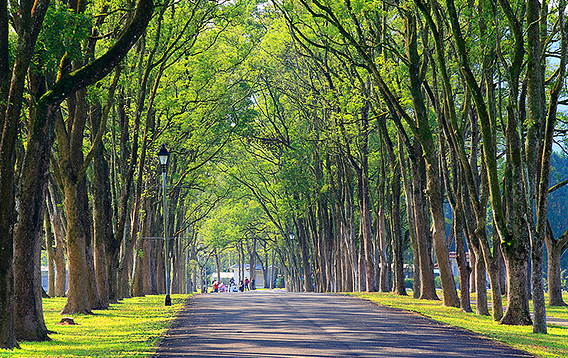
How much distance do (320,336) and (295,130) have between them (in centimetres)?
2681

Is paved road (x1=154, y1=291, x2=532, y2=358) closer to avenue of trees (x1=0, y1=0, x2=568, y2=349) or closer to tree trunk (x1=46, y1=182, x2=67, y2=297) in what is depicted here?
avenue of trees (x1=0, y1=0, x2=568, y2=349)

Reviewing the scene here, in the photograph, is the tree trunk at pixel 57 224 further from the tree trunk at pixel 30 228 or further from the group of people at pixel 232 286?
the group of people at pixel 232 286

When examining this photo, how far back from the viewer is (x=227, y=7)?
24.8 metres

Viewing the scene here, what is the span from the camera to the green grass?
11234mm

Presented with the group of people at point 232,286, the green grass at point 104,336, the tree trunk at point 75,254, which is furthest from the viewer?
the group of people at point 232,286

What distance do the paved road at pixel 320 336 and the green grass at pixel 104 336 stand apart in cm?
45

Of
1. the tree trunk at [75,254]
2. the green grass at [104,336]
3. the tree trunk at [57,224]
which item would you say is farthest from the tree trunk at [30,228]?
the tree trunk at [57,224]

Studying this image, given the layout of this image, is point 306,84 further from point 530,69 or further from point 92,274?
point 530,69

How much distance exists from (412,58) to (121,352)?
1373cm

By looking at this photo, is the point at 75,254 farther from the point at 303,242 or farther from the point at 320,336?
the point at 303,242

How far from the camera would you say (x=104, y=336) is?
45.7ft

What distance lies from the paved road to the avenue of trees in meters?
2.54

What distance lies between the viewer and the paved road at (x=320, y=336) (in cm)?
1089

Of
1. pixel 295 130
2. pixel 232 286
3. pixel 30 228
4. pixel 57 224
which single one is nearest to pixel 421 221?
pixel 57 224
